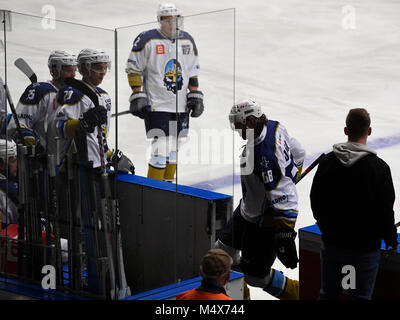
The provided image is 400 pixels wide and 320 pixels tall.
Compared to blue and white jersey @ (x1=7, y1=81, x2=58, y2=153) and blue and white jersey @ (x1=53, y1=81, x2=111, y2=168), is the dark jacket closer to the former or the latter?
blue and white jersey @ (x1=53, y1=81, x2=111, y2=168)

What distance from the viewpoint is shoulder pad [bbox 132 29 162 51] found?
114 inches

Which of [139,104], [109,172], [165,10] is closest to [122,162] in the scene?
[139,104]

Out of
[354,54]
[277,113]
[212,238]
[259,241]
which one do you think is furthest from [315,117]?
[212,238]

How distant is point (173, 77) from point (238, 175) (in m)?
2.17

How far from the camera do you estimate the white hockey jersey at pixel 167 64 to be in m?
2.77

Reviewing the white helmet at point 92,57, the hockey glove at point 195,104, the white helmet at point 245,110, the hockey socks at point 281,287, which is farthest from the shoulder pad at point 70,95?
the hockey socks at point 281,287

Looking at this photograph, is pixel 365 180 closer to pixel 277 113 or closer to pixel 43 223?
pixel 43 223

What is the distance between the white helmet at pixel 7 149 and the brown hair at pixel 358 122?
134 centimetres

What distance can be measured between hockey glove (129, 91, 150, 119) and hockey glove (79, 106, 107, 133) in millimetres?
237

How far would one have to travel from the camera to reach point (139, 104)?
10.2ft

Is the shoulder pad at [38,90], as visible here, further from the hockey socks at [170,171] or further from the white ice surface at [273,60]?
the hockey socks at [170,171]

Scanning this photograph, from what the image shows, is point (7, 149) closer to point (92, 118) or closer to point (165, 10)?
point (92, 118)

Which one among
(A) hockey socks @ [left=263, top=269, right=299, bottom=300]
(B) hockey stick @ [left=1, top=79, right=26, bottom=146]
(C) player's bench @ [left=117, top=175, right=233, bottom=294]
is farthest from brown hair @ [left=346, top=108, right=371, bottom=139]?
(B) hockey stick @ [left=1, top=79, right=26, bottom=146]

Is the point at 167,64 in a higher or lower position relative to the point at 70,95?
higher
